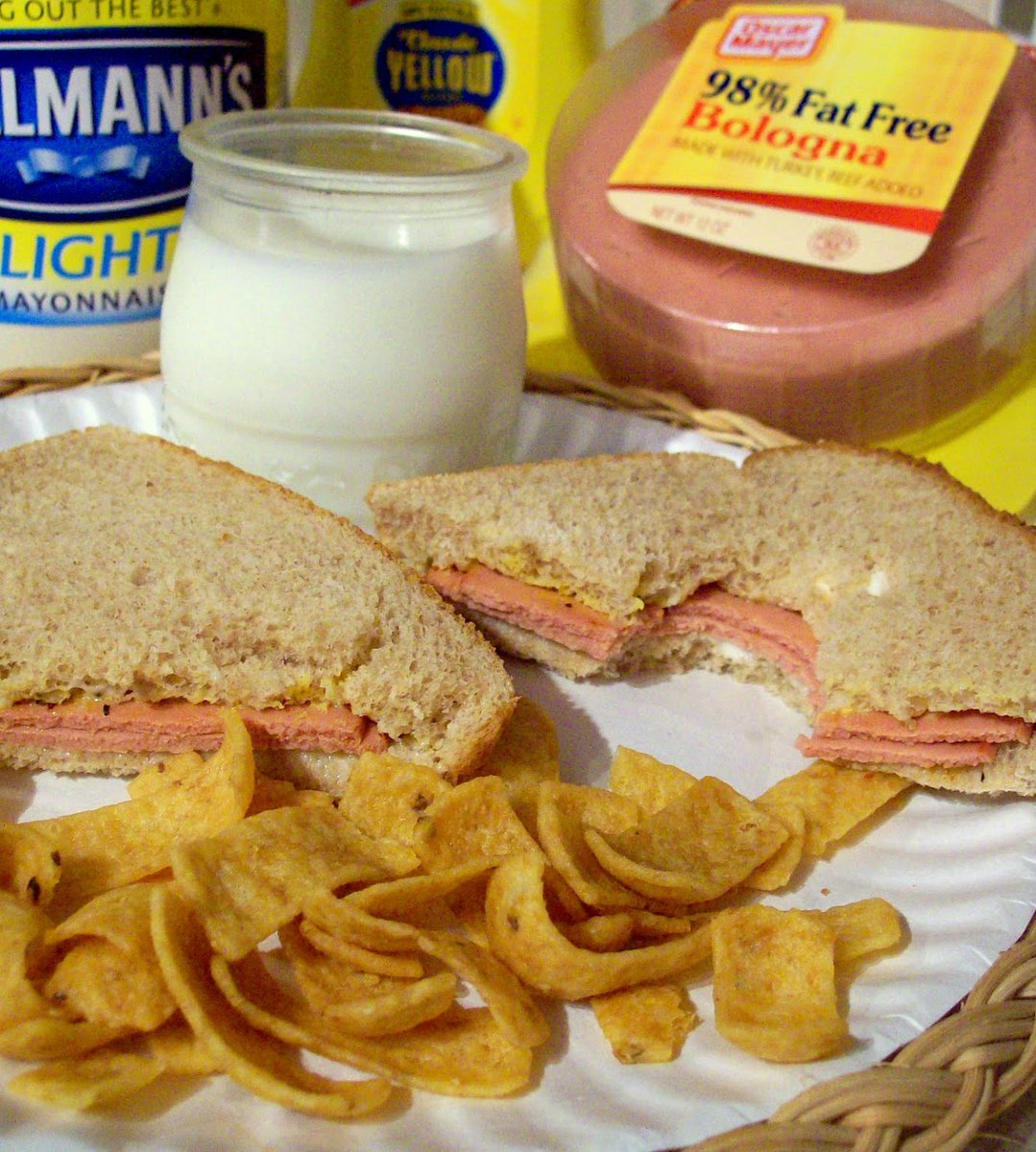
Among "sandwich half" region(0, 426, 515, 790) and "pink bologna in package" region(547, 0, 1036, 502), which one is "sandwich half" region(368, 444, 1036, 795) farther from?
"pink bologna in package" region(547, 0, 1036, 502)

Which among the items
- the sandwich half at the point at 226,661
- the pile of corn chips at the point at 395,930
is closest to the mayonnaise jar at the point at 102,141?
the sandwich half at the point at 226,661

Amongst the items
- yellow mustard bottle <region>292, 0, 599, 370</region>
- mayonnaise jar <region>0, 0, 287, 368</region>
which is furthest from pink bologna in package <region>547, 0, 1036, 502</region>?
mayonnaise jar <region>0, 0, 287, 368</region>

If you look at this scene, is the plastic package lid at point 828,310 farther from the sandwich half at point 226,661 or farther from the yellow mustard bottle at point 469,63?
the sandwich half at point 226,661

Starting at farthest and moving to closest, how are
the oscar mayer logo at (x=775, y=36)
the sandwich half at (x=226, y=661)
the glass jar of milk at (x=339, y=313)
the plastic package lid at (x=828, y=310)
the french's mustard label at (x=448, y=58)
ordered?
the french's mustard label at (x=448, y=58) → the oscar mayer logo at (x=775, y=36) → the plastic package lid at (x=828, y=310) → the glass jar of milk at (x=339, y=313) → the sandwich half at (x=226, y=661)

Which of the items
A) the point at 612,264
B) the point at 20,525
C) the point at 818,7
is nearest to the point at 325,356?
the point at 20,525

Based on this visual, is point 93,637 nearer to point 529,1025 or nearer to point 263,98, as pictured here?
point 529,1025
